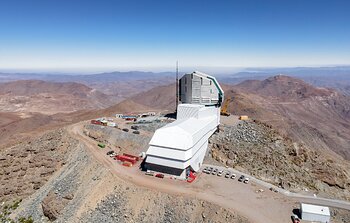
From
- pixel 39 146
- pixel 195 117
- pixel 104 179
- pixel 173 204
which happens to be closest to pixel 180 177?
pixel 173 204

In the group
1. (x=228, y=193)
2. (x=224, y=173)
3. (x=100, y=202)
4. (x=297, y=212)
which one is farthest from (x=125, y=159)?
(x=297, y=212)

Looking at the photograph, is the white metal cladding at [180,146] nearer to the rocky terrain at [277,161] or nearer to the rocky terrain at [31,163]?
the rocky terrain at [277,161]

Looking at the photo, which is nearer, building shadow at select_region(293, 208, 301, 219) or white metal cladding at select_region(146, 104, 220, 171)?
building shadow at select_region(293, 208, 301, 219)

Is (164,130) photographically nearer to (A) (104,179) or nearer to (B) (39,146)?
(A) (104,179)

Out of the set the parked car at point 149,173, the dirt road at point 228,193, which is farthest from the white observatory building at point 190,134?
the dirt road at point 228,193

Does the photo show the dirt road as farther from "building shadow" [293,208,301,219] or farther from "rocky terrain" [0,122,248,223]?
"rocky terrain" [0,122,248,223]

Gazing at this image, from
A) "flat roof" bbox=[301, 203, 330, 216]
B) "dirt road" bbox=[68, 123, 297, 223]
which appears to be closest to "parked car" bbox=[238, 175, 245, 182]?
"dirt road" bbox=[68, 123, 297, 223]
